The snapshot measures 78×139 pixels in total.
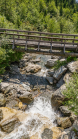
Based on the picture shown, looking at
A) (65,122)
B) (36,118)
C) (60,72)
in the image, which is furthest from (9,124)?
(60,72)

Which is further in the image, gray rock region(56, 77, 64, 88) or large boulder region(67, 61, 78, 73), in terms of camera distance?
gray rock region(56, 77, 64, 88)

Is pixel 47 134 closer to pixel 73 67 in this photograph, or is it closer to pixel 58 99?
pixel 58 99

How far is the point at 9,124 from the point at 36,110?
3014 millimetres

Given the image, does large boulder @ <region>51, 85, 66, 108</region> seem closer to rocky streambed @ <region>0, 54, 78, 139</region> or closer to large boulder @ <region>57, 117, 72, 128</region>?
rocky streambed @ <region>0, 54, 78, 139</region>

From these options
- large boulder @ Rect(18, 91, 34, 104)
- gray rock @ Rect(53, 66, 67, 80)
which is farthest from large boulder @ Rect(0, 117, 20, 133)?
gray rock @ Rect(53, 66, 67, 80)

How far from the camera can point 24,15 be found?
34.2 meters

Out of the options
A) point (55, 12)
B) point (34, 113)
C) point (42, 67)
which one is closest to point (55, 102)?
point (34, 113)

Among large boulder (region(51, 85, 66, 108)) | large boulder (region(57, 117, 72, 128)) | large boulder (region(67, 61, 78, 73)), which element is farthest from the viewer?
large boulder (region(67, 61, 78, 73))

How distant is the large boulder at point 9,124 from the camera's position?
7.98 meters

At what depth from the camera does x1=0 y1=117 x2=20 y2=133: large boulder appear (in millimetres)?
7978

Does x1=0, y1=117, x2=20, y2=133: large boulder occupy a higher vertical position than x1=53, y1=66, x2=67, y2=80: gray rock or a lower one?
lower

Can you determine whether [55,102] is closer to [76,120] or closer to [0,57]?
[76,120]

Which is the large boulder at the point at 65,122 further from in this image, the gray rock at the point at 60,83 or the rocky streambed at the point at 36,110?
the gray rock at the point at 60,83

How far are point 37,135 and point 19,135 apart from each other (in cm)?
132
